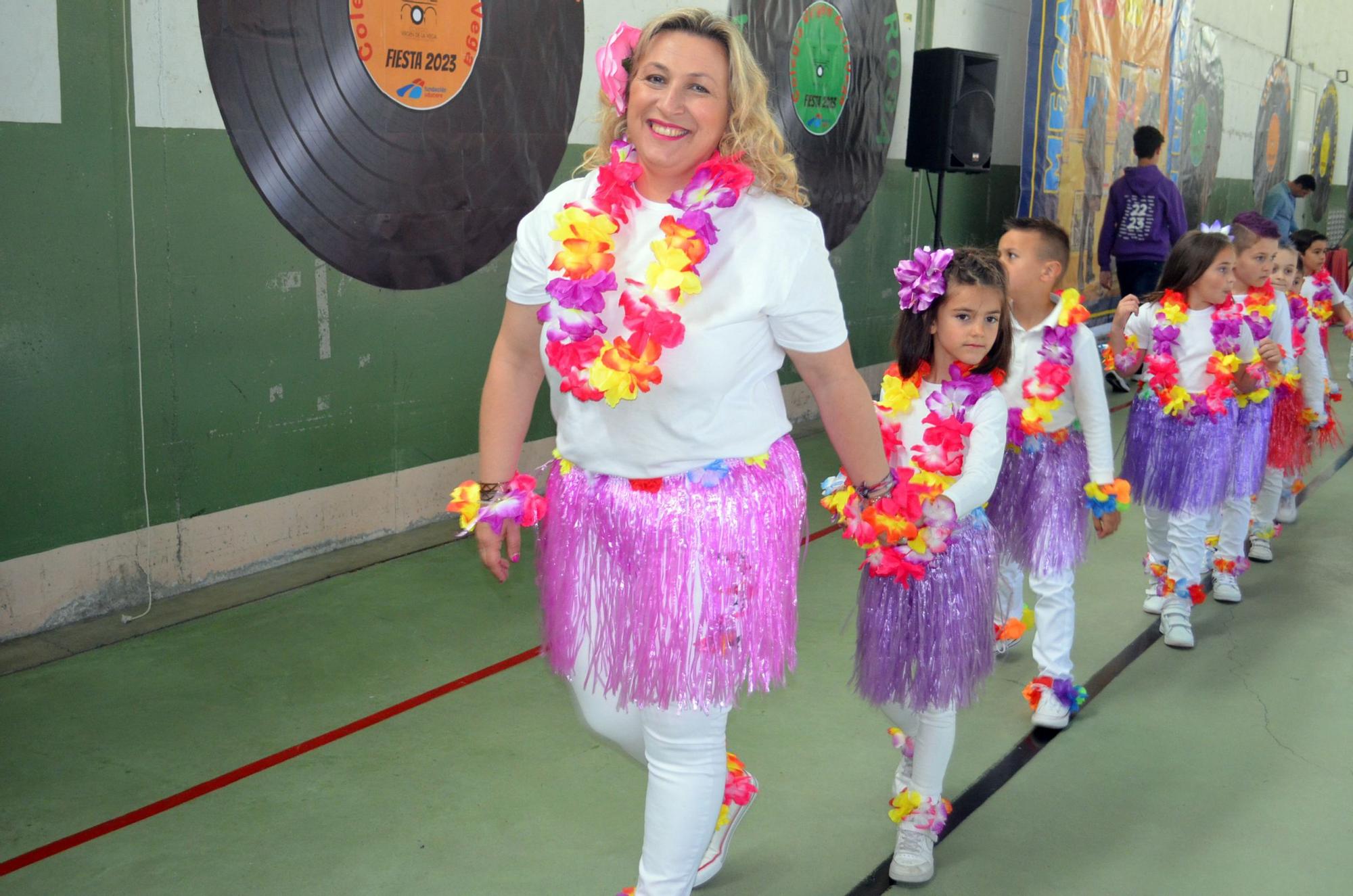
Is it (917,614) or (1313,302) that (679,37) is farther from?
(1313,302)

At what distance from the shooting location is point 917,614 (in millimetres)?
2305

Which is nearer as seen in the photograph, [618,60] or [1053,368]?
[618,60]

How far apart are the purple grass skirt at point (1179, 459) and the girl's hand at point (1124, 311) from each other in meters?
0.23

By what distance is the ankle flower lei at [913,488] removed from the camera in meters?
1.97

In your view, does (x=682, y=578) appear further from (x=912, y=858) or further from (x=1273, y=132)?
(x=1273, y=132)

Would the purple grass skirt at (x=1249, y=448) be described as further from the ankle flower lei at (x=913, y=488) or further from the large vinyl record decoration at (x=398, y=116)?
the large vinyl record decoration at (x=398, y=116)

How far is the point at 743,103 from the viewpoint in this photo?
5.84 ft

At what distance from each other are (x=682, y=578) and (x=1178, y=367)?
2.38 meters

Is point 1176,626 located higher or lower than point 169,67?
lower

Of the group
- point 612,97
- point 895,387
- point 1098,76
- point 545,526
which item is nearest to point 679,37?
point 612,97

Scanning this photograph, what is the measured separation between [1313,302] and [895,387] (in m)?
3.75

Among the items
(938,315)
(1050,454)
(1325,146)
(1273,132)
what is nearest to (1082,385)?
(1050,454)

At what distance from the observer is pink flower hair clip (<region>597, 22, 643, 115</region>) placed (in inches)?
72.2

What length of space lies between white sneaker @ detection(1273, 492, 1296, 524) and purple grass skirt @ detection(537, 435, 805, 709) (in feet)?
12.7
